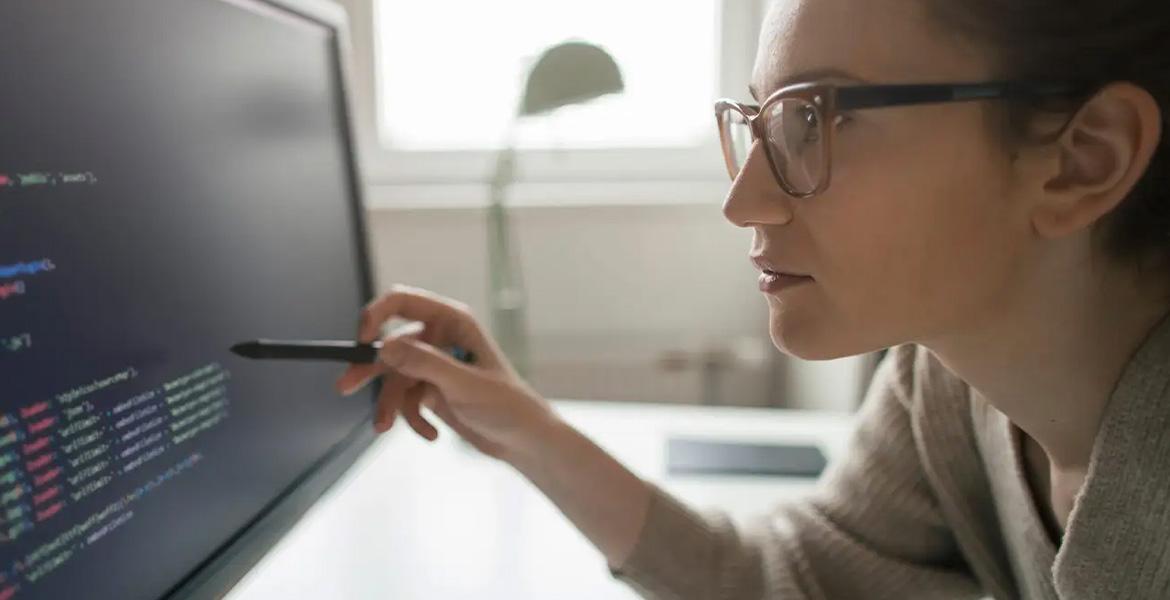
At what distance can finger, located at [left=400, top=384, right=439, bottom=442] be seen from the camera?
73 cm

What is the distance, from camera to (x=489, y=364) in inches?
29.5

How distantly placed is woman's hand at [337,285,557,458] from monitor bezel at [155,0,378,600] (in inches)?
2.0

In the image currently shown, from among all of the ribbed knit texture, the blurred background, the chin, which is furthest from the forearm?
the blurred background

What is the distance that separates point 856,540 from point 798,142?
38 centimetres

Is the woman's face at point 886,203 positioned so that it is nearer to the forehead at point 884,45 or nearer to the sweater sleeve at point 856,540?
the forehead at point 884,45

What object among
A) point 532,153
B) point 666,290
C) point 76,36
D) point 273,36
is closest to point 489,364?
point 273,36

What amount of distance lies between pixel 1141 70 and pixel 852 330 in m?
0.19

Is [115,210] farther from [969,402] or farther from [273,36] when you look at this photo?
[969,402]

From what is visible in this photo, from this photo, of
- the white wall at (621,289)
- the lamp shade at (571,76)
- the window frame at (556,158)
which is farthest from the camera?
the window frame at (556,158)

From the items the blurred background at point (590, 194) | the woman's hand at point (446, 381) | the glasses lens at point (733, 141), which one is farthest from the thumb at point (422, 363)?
the blurred background at point (590, 194)

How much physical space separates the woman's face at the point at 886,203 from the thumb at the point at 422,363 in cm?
27

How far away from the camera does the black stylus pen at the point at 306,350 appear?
1.89 feet

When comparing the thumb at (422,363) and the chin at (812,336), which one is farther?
the thumb at (422,363)

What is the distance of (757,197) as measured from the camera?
0.51 meters
